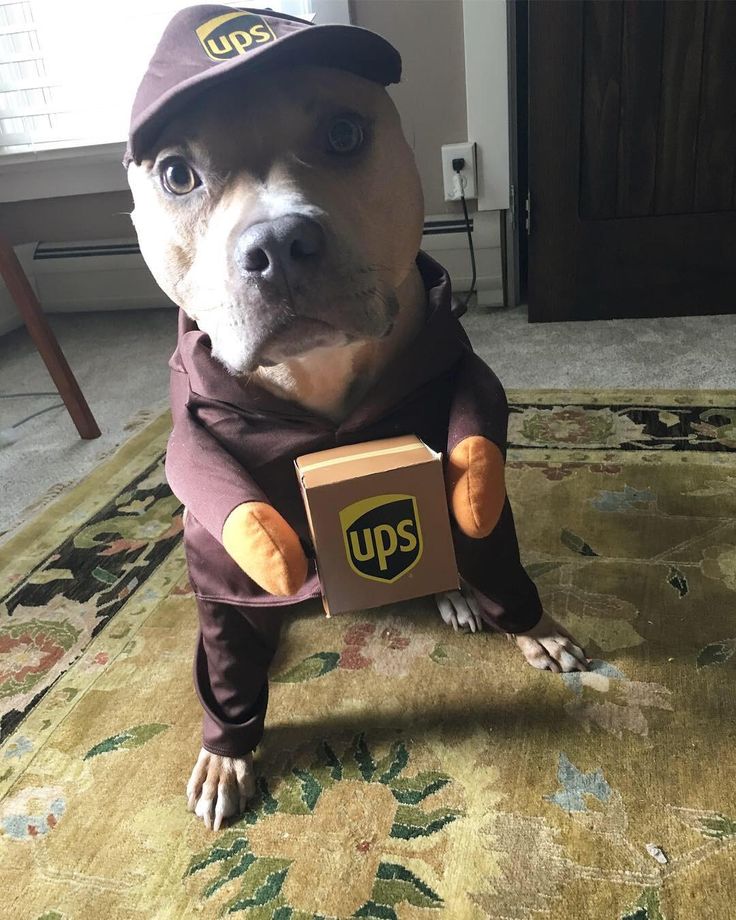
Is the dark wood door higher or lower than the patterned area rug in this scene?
higher

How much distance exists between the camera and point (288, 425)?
809 mm

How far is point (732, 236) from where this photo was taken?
197 cm

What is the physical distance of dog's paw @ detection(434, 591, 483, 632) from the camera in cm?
104

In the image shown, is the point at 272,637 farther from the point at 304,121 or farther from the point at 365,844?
the point at 304,121

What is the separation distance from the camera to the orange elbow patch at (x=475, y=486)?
736mm

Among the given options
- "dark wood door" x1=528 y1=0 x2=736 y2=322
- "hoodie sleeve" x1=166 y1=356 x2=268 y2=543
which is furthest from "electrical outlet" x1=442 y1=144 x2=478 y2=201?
"hoodie sleeve" x1=166 y1=356 x2=268 y2=543

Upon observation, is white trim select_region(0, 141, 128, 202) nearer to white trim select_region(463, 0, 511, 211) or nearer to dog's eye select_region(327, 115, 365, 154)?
white trim select_region(463, 0, 511, 211)

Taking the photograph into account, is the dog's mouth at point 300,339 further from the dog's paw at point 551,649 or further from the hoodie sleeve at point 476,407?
the dog's paw at point 551,649

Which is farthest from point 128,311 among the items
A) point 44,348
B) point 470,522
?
point 470,522

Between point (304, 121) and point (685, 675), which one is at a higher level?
point (304, 121)

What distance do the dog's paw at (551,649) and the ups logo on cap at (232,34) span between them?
0.71 metres

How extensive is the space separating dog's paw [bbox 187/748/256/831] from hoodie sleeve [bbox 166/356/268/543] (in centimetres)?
26

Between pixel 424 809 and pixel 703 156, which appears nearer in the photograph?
pixel 424 809

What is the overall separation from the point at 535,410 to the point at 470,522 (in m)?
0.93
